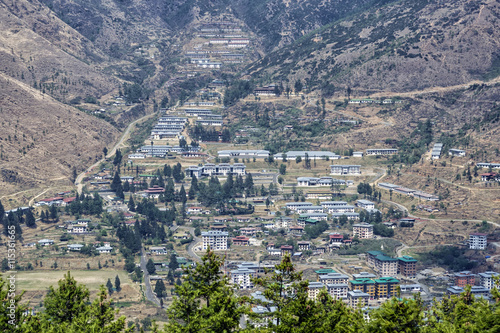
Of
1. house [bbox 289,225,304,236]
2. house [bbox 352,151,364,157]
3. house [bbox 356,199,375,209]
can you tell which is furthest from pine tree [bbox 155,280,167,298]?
house [bbox 352,151,364,157]

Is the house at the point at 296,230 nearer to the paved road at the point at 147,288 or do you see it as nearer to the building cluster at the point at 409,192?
the building cluster at the point at 409,192

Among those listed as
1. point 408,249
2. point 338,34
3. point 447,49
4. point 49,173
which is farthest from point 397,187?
point 338,34

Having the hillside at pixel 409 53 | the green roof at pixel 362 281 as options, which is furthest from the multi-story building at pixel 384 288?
the hillside at pixel 409 53

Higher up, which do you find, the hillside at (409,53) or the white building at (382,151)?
the hillside at (409,53)

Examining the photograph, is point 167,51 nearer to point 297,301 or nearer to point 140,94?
point 140,94

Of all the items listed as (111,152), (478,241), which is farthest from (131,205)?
(478,241)

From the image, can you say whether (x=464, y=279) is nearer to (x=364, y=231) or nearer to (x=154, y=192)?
(x=364, y=231)
